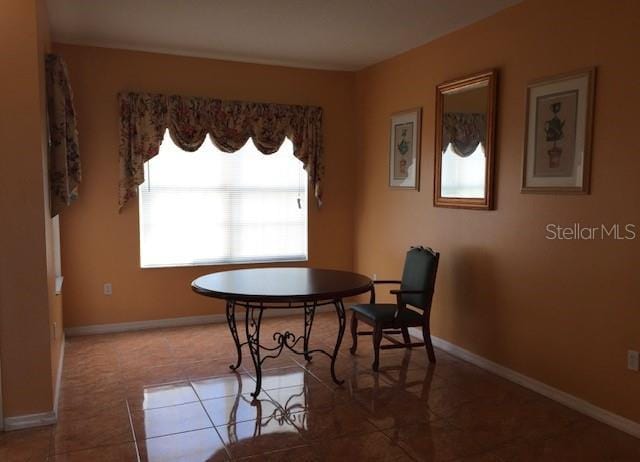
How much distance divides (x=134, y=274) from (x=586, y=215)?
3759 mm

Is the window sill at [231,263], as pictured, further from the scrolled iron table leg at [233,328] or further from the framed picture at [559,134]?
the framed picture at [559,134]

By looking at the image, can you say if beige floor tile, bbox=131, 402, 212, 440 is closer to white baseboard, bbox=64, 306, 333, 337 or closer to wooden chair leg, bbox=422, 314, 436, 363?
wooden chair leg, bbox=422, 314, 436, 363

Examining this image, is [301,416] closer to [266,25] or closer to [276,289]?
[276,289]

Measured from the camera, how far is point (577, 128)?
3059 millimetres

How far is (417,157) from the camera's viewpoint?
4547 millimetres

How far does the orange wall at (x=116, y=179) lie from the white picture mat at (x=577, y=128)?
2.55 m

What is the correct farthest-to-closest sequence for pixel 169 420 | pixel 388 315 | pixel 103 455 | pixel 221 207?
1. pixel 221 207
2. pixel 388 315
3. pixel 169 420
4. pixel 103 455

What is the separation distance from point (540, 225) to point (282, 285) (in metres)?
1.71

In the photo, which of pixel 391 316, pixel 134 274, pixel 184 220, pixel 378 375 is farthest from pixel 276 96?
pixel 378 375

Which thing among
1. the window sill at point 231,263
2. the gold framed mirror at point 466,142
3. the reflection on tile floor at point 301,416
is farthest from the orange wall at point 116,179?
the gold framed mirror at point 466,142

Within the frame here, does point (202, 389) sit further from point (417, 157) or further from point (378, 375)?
point (417, 157)

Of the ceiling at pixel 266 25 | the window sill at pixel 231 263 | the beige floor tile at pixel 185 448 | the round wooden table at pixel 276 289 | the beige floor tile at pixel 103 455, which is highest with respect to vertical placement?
the ceiling at pixel 266 25

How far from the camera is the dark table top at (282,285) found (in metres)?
3.06

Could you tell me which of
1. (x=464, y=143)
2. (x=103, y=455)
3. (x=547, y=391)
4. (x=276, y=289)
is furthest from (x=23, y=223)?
(x=547, y=391)
